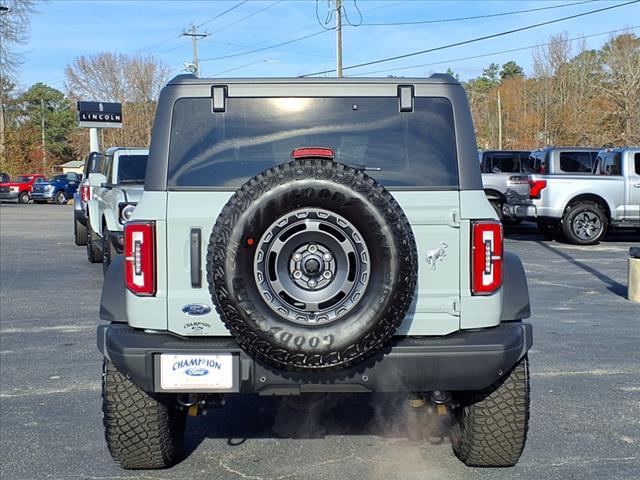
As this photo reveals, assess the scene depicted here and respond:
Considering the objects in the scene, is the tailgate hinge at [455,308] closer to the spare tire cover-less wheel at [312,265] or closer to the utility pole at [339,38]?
the spare tire cover-less wheel at [312,265]

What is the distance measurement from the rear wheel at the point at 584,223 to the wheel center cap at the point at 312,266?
573 inches

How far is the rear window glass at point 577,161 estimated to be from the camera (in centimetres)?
1762

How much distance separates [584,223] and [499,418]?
14045 millimetres

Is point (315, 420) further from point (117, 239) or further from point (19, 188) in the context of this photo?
point (19, 188)

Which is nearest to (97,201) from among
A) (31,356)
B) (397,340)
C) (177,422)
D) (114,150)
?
(114,150)

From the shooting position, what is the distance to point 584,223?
685 inches

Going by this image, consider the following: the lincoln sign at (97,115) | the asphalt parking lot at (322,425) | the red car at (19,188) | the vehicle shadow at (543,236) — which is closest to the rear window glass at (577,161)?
the vehicle shadow at (543,236)

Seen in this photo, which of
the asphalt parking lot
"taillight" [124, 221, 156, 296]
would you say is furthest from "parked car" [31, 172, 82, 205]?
"taillight" [124, 221, 156, 296]

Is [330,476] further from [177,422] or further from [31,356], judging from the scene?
[31,356]

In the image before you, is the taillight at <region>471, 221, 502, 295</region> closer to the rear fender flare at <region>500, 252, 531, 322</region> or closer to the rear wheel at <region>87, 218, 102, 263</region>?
the rear fender flare at <region>500, 252, 531, 322</region>

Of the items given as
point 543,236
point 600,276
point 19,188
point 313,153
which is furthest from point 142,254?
point 19,188

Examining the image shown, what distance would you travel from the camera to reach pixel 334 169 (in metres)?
3.64

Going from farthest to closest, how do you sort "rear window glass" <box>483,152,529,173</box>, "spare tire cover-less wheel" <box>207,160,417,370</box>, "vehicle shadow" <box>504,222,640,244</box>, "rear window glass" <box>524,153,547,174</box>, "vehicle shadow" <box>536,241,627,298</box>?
1. "rear window glass" <box>483,152,529,173</box>
2. "vehicle shadow" <box>504,222,640,244</box>
3. "rear window glass" <box>524,153,547,174</box>
4. "vehicle shadow" <box>536,241,627,298</box>
5. "spare tire cover-less wheel" <box>207,160,417,370</box>

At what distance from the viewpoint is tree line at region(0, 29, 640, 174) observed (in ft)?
134
